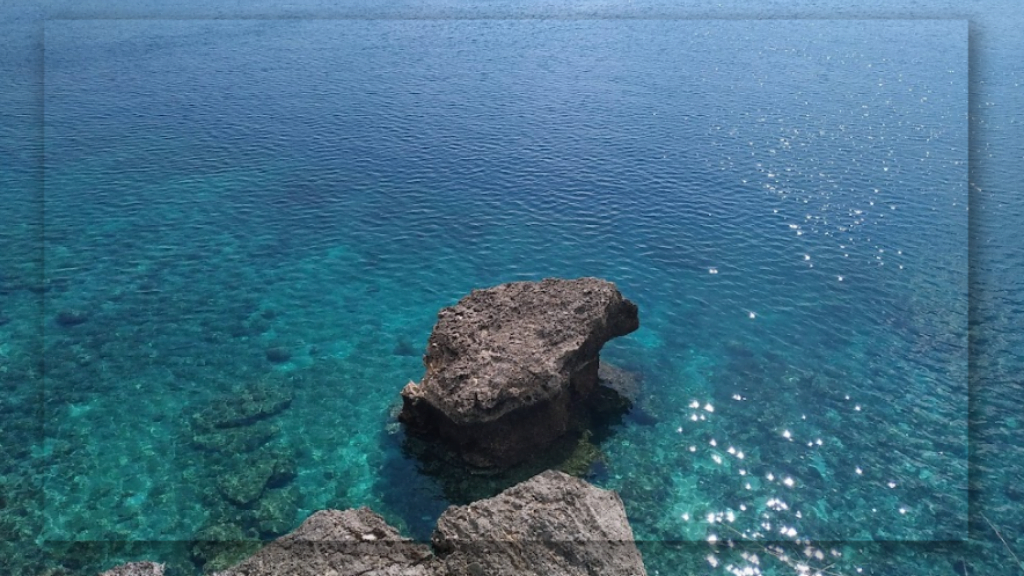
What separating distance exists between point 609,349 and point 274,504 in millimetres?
Result: 15824

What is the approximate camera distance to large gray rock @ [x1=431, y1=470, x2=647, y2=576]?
17.9 meters

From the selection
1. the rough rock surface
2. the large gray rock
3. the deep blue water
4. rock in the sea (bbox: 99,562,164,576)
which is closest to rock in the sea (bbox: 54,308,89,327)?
the deep blue water

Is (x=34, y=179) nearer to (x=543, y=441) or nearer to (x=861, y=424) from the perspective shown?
(x=543, y=441)

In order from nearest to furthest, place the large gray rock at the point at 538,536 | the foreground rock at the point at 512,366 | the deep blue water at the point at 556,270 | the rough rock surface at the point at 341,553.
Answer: the rough rock surface at the point at 341,553
the large gray rock at the point at 538,536
the foreground rock at the point at 512,366
the deep blue water at the point at 556,270

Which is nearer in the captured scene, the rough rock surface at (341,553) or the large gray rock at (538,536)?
the rough rock surface at (341,553)

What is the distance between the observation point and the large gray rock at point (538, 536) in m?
17.9

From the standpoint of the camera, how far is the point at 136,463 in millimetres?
25891

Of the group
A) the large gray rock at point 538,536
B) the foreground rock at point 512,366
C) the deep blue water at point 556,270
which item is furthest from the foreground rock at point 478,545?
the foreground rock at point 512,366

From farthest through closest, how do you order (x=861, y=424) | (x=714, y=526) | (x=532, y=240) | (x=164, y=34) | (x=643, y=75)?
(x=164, y=34), (x=643, y=75), (x=532, y=240), (x=861, y=424), (x=714, y=526)

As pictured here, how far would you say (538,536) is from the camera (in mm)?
18562

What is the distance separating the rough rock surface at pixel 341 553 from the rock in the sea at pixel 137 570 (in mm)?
1742

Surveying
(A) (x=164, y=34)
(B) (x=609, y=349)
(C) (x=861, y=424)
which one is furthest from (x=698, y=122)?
(A) (x=164, y=34)

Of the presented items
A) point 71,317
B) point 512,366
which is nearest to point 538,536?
point 512,366

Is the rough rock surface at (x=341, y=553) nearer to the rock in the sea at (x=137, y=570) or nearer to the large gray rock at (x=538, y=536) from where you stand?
the large gray rock at (x=538, y=536)
